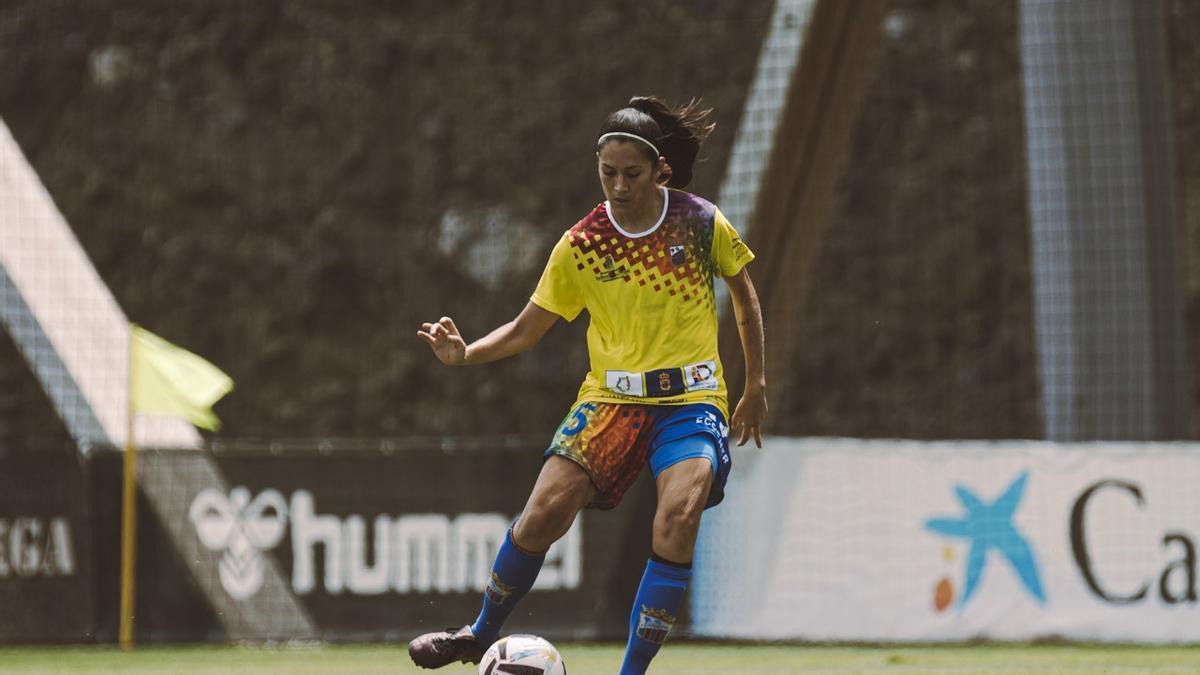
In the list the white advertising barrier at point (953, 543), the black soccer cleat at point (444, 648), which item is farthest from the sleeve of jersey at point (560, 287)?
the white advertising barrier at point (953, 543)

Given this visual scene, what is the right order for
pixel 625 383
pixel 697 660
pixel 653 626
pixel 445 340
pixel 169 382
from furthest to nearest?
pixel 169 382 < pixel 697 660 < pixel 625 383 < pixel 445 340 < pixel 653 626

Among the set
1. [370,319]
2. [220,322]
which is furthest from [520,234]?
[220,322]

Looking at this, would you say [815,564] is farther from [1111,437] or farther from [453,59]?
[453,59]

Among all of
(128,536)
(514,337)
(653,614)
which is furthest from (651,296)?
(128,536)

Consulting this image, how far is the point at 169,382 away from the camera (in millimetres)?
11328

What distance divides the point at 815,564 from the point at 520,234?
30.8 feet

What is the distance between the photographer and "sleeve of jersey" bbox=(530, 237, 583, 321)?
690cm

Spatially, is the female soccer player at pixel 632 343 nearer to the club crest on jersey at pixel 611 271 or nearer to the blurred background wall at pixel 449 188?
the club crest on jersey at pixel 611 271

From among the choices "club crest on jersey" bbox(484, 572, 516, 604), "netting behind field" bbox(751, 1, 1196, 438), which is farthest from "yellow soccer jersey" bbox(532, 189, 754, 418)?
"netting behind field" bbox(751, 1, 1196, 438)

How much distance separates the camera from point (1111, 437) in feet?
39.0

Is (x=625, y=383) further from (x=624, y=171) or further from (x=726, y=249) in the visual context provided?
(x=624, y=171)

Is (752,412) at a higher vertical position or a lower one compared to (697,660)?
higher

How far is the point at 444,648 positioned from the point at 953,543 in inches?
158

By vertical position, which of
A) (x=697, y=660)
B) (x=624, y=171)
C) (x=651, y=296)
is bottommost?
(x=697, y=660)
